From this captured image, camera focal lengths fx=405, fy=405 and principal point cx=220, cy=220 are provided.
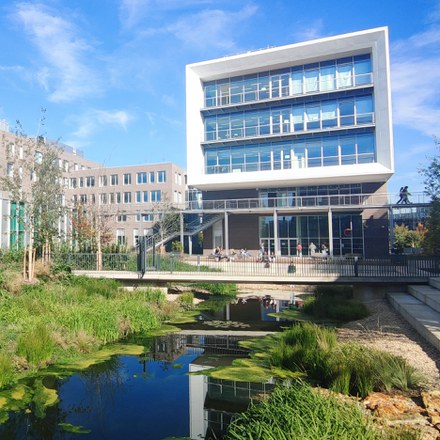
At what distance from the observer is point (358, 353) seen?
8.73 metres

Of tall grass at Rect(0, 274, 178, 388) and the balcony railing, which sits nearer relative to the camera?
tall grass at Rect(0, 274, 178, 388)

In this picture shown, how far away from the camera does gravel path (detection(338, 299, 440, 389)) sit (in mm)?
9086

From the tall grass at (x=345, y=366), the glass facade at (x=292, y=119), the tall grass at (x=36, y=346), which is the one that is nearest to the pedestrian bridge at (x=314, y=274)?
the tall grass at (x=345, y=366)

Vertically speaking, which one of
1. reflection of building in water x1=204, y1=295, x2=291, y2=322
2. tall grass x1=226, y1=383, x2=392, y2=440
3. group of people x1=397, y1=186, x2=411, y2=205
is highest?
group of people x1=397, y1=186, x2=411, y2=205

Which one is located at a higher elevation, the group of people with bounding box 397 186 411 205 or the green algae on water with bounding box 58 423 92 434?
the group of people with bounding box 397 186 411 205

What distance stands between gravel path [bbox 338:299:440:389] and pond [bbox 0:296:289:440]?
3379mm

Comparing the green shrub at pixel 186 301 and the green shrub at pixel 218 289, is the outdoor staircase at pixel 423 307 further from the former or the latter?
the green shrub at pixel 218 289

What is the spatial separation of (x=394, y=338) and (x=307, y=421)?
7737 millimetres

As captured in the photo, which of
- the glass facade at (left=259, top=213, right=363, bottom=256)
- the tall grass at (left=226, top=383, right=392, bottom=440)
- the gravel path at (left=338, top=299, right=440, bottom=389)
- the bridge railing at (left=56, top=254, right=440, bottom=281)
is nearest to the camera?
the tall grass at (left=226, top=383, right=392, bottom=440)

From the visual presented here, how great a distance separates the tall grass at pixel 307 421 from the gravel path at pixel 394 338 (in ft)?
11.4

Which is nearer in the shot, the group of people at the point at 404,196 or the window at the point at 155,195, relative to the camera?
the group of people at the point at 404,196

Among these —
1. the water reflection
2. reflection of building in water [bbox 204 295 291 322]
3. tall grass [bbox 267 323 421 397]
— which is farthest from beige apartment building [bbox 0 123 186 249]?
tall grass [bbox 267 323 421 397]

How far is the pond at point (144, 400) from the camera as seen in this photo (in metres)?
7.43

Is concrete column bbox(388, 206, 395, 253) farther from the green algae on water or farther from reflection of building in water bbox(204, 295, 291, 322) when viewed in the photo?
the green algae on water
